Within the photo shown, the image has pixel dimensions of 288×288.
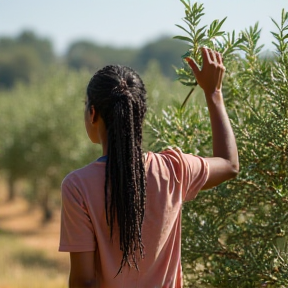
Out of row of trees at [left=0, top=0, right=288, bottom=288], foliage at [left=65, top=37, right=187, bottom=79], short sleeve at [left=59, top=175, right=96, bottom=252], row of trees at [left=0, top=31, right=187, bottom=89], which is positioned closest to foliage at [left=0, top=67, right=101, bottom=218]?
row of trees at [left=0, top=0, right=288, bottom=288]

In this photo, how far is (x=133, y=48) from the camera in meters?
138

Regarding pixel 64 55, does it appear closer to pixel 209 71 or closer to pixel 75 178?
pixel 209 71

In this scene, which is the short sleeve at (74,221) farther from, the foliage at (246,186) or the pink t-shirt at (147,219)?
the foliage at (246,186)

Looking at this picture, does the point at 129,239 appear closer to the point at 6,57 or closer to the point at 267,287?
the point at 267,287

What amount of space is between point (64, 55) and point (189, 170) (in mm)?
132474

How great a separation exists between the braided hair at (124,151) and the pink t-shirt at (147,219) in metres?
0.03

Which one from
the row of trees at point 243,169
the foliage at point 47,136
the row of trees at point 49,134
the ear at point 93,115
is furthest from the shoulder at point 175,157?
the foliage at point 47,136

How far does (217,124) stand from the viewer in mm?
2238

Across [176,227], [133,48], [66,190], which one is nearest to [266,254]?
[176,227]

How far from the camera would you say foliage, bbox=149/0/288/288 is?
3.50 m

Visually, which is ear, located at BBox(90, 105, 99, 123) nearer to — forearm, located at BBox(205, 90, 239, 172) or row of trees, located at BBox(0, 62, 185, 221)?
forearm, located at BBox(205, 90, 239, 172)

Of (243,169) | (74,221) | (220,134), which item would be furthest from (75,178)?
(243,169)

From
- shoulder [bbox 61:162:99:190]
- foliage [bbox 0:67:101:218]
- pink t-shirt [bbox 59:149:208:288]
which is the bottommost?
pink t-shirt [bbox 59:149:208:288]

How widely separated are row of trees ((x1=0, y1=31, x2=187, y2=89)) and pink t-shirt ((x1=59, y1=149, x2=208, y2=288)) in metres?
89.3
